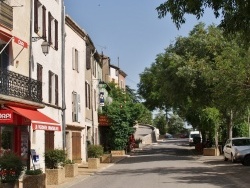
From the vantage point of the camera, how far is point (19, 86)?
1881cm

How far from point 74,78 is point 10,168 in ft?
58.5

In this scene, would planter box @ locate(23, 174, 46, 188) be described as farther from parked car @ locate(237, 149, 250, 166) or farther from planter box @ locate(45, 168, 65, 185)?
parked car @ locate(237, 149, 250, 166)

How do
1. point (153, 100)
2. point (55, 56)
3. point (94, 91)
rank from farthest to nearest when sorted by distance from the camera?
point (153, 100), point (94, 91), point (55, 56)

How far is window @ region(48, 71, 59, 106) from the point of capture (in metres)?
25.3

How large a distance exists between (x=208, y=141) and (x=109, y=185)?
26422mm

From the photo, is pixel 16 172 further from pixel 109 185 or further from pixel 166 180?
pixel 166 180

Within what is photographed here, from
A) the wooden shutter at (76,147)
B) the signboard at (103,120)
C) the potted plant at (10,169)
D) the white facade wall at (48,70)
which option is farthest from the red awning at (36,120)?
the signboard at (103,120)

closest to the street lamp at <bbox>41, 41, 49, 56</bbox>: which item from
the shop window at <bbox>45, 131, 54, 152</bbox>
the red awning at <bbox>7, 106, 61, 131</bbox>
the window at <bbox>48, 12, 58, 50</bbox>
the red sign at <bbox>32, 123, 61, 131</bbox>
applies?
the window at <bbox>48, 12, 58, 50</bbox>

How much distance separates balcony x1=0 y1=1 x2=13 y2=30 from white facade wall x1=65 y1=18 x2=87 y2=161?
10785 mm

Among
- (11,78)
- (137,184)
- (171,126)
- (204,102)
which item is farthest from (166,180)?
(171,126)

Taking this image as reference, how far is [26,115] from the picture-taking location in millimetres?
17453

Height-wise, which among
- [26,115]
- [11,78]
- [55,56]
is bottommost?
[26,115]

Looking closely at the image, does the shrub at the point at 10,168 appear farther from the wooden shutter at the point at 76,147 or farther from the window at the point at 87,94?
the window at the point at 87,94

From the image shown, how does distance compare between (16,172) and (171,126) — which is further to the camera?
(171,126)
